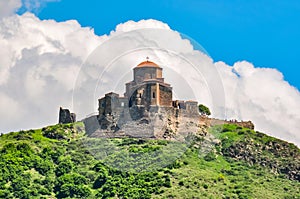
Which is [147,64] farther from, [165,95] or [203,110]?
[203,110]

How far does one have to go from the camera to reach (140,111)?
423 feet

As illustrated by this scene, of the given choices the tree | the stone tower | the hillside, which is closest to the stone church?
the stone tower

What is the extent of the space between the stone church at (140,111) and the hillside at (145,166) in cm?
193

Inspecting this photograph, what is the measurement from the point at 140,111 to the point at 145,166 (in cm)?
1003

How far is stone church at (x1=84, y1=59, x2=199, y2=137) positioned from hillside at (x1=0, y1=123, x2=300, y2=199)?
193 centimetres

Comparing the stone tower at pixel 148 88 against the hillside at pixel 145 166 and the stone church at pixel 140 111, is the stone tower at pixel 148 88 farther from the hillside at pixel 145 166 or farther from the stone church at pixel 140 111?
the hillside at pixel 145 166

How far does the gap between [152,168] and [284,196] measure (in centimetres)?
1733

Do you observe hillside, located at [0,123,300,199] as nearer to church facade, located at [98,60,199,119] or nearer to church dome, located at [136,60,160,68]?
church facade, located at [98,60,199,119]

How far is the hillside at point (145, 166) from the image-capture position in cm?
11500

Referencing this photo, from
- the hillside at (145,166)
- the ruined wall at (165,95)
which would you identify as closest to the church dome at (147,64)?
the ruined wall at (165,95)

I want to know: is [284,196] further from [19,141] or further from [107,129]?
[19,141]

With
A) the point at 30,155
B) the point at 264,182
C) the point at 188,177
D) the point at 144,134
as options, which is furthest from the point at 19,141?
the point at 264,182

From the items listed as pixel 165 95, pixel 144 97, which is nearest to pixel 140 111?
pixel 144 97

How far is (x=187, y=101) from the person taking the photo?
133m
